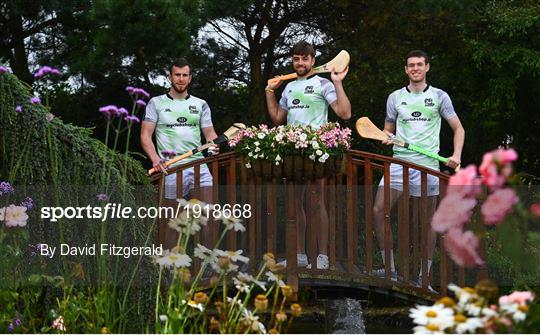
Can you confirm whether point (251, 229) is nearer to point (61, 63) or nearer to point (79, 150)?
point (79, 150)

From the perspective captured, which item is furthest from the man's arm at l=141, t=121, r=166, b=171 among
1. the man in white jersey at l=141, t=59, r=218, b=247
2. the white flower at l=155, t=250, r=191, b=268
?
the white flower at l=155, t=250, r=191, b=268

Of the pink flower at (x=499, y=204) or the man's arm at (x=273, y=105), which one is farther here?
the man's arm at (x=273, y=105)

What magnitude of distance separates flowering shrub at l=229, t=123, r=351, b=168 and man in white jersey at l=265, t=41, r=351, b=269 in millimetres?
223

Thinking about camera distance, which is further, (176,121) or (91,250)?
(176,121)

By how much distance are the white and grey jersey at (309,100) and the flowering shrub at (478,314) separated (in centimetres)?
331

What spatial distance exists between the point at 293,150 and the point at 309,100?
41 cm

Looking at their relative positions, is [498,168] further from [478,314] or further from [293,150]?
[293,150]

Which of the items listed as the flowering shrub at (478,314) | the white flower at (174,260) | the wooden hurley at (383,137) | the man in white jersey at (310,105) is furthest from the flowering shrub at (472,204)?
the man in white jersey at (310,105)

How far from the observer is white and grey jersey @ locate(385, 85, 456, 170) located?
5754mm

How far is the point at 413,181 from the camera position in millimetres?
5852

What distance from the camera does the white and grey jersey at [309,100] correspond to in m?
5.75

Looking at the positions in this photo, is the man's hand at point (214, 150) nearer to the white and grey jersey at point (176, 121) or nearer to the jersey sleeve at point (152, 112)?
the white and grey jersey at point (176, 121)

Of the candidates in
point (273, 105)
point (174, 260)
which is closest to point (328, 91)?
point (273, 105)

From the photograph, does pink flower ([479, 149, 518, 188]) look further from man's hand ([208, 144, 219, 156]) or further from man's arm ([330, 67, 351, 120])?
man's hand ([208, 144, 219, 156])
